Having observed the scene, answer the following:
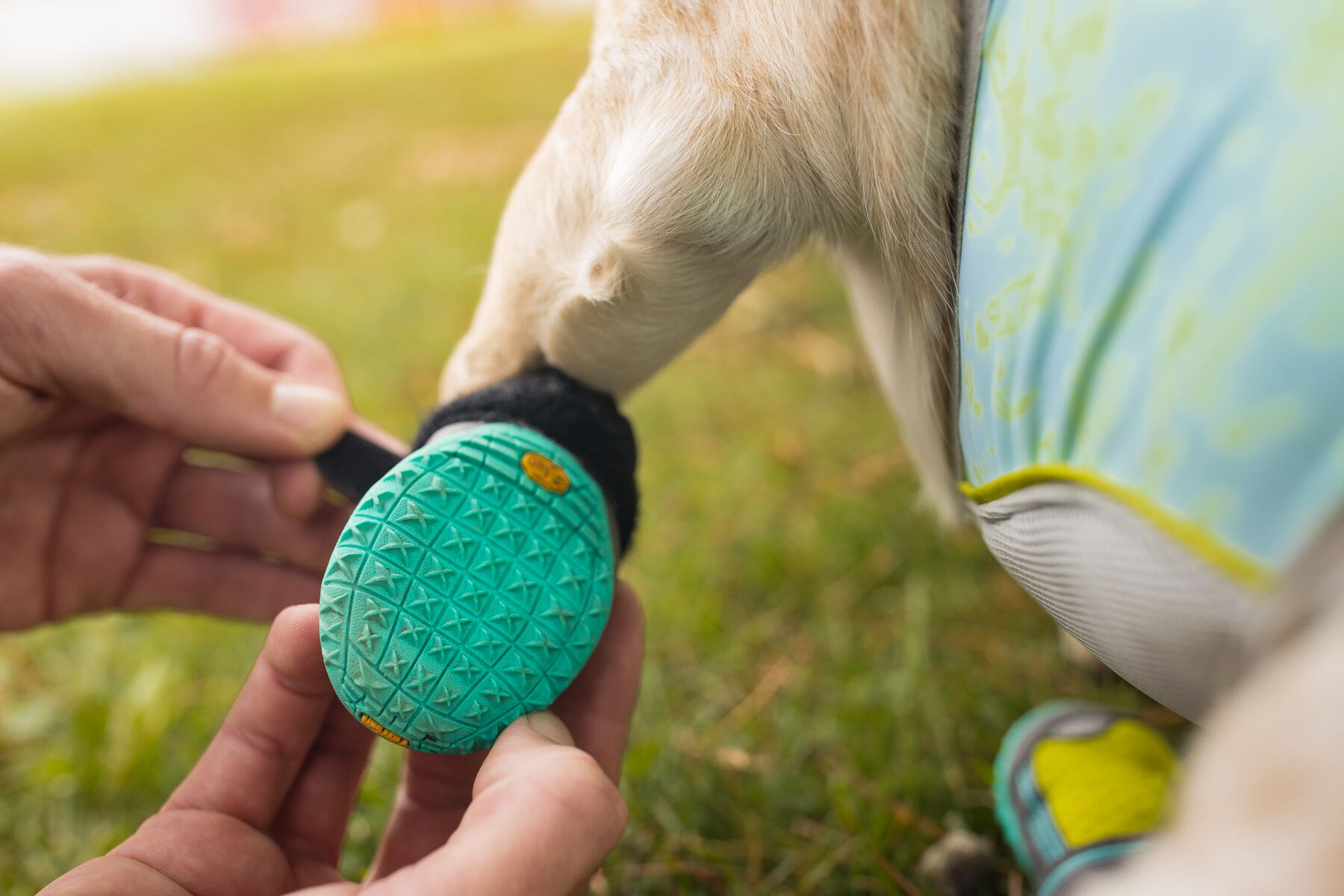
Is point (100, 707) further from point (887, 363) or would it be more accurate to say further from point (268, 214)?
Answer: point (268, 214)

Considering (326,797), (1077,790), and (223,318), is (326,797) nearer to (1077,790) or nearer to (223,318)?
(223,318)

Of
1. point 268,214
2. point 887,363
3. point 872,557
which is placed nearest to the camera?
point 887,363

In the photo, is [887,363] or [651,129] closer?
[651,129]

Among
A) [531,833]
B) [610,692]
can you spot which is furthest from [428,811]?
[531,833]

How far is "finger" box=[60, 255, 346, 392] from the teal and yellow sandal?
2.25 feet

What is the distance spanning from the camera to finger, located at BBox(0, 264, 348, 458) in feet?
2.53

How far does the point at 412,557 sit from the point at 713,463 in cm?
84

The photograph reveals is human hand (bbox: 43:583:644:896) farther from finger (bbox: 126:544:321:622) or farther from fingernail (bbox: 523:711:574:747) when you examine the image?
finger (bbox: 126:544:321:622)

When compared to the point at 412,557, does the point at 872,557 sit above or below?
below

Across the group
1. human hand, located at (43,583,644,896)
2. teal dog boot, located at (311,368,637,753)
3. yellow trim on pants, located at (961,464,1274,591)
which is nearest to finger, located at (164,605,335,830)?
human hand, located at (43,583,644,896)

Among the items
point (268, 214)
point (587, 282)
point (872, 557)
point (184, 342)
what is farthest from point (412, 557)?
point (268, 214)

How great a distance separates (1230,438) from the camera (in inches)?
13.6

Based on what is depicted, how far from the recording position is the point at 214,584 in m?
0.96

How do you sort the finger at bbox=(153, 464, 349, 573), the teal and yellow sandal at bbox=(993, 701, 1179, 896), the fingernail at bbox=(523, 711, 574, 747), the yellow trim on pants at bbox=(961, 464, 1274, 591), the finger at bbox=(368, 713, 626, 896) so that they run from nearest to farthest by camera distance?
the yellow trim on pants at bbox=(961, 464, 1274, 591) < the finger at bbox=(368, 713, 626, 896) < the fingernail at bbox=(523, 711, 574, 747) < the teal and yellow sandal at bbox=(993, 701, 1179, 896) < the finger at bbox=(153, 464, 349, 573)
